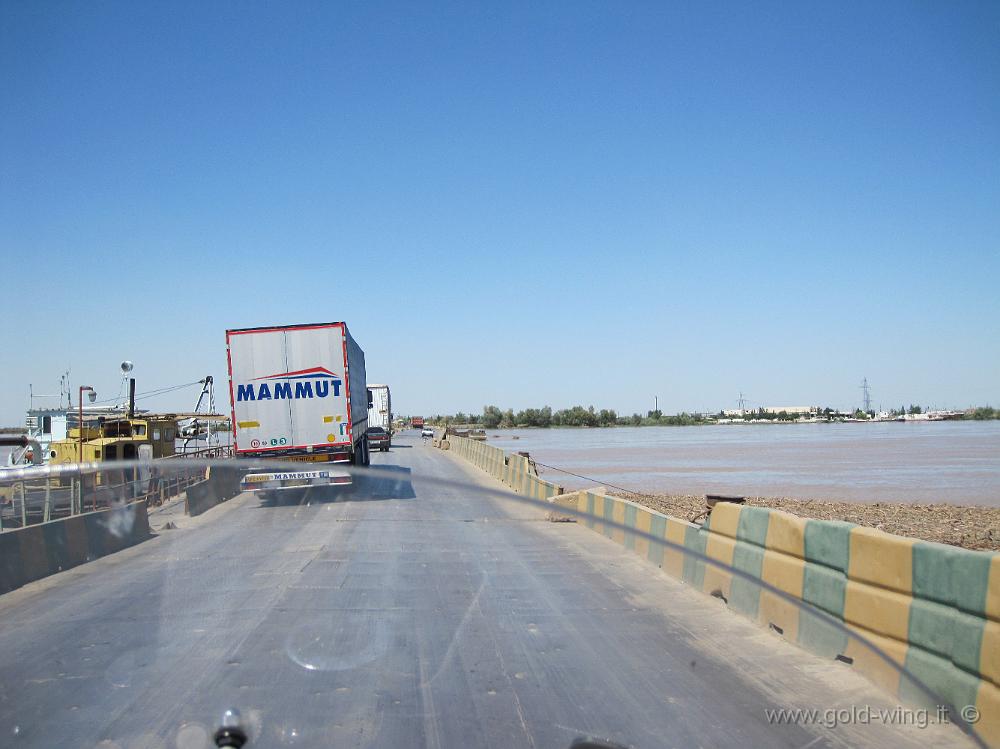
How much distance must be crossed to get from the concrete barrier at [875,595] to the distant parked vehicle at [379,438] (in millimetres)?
43086

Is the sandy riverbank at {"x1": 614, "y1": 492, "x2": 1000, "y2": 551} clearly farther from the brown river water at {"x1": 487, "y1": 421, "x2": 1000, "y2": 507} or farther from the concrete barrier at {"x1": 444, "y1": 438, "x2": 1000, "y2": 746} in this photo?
the concrete barrier at {"x1": 444, "y1": 438, "x2": 1000, "y2": 746}

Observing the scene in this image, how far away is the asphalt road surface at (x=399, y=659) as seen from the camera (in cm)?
475

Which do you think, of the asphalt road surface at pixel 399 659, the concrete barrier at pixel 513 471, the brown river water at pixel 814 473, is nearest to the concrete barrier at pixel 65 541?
the asphalt road surface at pixel 399 659

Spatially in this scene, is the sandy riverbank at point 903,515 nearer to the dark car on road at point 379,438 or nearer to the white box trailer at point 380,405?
the dark car on road at point 379,438

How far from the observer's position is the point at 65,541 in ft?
37.4

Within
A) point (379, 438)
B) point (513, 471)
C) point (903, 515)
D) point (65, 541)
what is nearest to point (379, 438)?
point (379, 438)

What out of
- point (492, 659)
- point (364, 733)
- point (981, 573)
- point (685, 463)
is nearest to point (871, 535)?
point (981, 573)

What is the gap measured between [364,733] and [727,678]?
112 inches

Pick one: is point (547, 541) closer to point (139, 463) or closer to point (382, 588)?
point (382, 588)

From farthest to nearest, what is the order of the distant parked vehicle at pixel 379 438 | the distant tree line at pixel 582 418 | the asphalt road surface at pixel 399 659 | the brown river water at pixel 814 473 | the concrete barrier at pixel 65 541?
the distant tree line at pixel 582 418 < the distant parked vehicle at pixel 379 438 < the brown river water at pixel 814 473 < the concrete barrier at pixel 65 541 < the asphalt road surface at pixel 399 659

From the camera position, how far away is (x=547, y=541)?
14.0 metres

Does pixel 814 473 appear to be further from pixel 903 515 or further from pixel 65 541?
pixel 65 541

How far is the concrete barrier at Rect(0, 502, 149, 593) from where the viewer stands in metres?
10.2

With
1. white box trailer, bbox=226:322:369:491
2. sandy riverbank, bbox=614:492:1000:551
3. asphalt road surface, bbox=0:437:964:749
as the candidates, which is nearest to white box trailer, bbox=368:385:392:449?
sandy riverbank, bbox=614:492:1000:551
